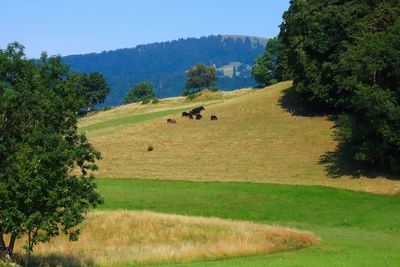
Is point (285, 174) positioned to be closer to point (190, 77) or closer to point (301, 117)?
point (301, 117)

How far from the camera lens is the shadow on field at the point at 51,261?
88.7 ft

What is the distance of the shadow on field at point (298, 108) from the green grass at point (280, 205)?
110 ft

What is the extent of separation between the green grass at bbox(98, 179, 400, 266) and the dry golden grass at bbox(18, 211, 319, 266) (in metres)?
3.10

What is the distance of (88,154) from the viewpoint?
26.5m

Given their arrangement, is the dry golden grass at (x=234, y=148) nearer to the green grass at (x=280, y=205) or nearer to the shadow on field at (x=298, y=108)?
the shadow on field at (x=298, y=108)

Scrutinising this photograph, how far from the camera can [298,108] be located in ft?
302

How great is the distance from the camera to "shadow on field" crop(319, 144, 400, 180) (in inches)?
Result: 2403

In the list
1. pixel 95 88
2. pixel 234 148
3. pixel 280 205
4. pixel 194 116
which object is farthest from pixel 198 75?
pixel 280 205

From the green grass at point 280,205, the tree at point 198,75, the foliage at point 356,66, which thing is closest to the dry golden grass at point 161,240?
the green grass at point 280,205

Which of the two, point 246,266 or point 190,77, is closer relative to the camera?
point 246,266

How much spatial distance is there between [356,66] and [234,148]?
70.0 ft

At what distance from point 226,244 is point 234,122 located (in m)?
57.8

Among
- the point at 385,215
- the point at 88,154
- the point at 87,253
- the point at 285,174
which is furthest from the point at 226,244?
the point at 285,174

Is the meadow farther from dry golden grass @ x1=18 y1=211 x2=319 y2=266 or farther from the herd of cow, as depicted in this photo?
the herd of cow
